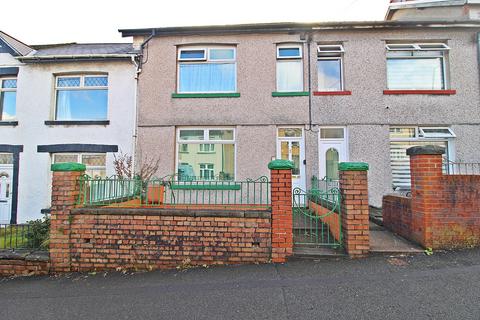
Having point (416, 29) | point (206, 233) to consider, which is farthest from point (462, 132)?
point (206, 233)

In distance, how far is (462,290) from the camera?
2.99m

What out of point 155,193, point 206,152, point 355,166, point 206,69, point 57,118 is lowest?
point 155,193

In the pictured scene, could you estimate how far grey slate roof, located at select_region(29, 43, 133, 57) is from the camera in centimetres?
844

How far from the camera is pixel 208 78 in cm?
814

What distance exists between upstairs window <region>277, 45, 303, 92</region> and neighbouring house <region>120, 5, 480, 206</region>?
0.10ft

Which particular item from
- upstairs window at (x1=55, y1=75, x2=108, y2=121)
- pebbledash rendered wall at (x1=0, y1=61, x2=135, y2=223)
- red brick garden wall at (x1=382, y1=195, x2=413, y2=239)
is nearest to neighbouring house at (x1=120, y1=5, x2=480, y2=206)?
pebbledash rendered wall at (x1=0, y1=61, x2=135, y2=223)

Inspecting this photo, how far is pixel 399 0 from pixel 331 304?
Result: 1282cm

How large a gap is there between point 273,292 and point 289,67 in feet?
Result: 22.3

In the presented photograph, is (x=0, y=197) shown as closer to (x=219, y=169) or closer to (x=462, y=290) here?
(x=219, y=169)

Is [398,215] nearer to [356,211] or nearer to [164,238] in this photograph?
[356,211]

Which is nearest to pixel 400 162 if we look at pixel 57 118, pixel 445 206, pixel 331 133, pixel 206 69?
pixel 331 133

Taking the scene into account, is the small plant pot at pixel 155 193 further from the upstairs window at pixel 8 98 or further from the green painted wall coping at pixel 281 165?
the upstairs window at pixel 8 98

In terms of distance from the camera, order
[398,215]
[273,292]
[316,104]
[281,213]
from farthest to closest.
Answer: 1. [316,104]
2. [398,215]
3. [281,213]
4. [273,292]

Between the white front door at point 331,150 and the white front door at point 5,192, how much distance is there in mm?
9700
